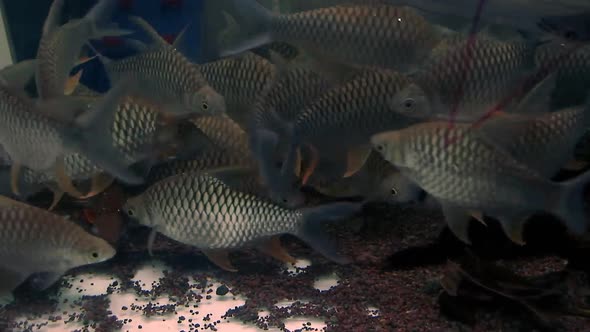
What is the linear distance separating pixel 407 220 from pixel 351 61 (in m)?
1.30

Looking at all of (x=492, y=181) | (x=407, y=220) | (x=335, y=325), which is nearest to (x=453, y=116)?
(x=492, y=181)

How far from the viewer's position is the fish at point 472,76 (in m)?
3.25

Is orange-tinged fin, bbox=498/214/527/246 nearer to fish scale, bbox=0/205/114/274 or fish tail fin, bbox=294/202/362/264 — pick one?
fish tail fin, bbox=294/202/362/264

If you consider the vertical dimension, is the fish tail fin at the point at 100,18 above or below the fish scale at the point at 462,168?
above

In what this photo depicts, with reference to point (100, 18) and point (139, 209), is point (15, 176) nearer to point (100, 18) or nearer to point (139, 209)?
point (139, 209)

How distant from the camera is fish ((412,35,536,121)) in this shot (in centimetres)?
325

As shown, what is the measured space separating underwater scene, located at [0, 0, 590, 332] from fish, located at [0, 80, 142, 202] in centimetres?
1

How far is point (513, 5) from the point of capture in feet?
15.6

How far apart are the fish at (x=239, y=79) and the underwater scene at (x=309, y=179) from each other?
0.04 ft

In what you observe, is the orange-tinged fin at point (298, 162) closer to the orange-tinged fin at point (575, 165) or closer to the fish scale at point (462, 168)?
the fish scale at point (462, 168)

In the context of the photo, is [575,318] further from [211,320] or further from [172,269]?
[172,269]

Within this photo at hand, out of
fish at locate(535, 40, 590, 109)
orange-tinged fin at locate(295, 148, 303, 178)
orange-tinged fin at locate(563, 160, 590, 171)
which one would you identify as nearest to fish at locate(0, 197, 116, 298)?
orange-tinged fin at locate(295, 148, 303, 178)

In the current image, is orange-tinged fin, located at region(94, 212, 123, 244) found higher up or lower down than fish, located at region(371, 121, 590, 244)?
lower down

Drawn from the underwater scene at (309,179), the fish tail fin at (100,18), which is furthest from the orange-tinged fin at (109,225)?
the fish tail fin at (100,18)
